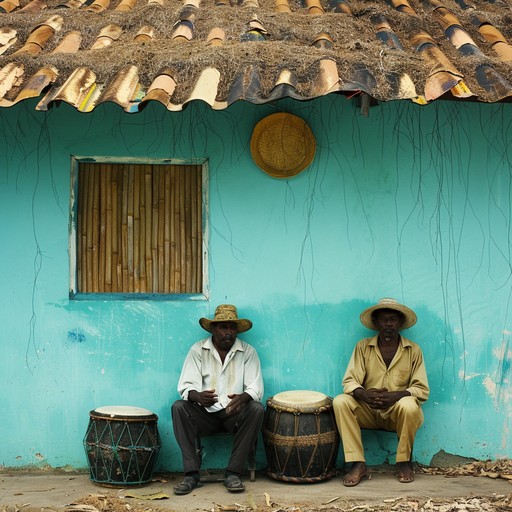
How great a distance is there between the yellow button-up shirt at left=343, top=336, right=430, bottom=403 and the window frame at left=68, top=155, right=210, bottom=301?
4.51 ft

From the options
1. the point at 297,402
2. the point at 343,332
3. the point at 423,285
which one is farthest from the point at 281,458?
the point at 423,285

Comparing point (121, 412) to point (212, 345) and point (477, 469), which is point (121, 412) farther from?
point (477, 469)

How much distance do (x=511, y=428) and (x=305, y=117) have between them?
3201 mm

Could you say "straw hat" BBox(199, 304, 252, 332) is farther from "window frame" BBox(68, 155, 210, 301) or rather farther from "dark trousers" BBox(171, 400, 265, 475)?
"dark trousers" BBox(171, 400, 265, 475)

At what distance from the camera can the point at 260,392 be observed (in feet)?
24.3

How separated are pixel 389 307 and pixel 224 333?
1.36 metres

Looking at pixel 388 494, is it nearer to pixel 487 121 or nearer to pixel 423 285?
pixel 423 285

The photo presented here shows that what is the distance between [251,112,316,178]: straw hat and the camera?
7.66 m

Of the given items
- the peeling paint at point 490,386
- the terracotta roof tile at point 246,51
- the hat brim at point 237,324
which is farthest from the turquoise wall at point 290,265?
the terracotta roof tile at point 246,51

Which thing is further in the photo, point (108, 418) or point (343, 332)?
point (343, 332)

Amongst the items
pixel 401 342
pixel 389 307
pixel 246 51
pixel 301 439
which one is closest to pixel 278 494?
pixel 301 439

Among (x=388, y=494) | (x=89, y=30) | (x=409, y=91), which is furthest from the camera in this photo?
(x=89, y=30)

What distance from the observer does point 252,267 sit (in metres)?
7.73

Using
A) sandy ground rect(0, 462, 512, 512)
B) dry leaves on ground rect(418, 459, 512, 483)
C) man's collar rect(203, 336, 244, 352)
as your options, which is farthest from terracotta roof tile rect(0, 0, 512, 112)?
dry leaves on ground rect(418, 459, 512, 483)
